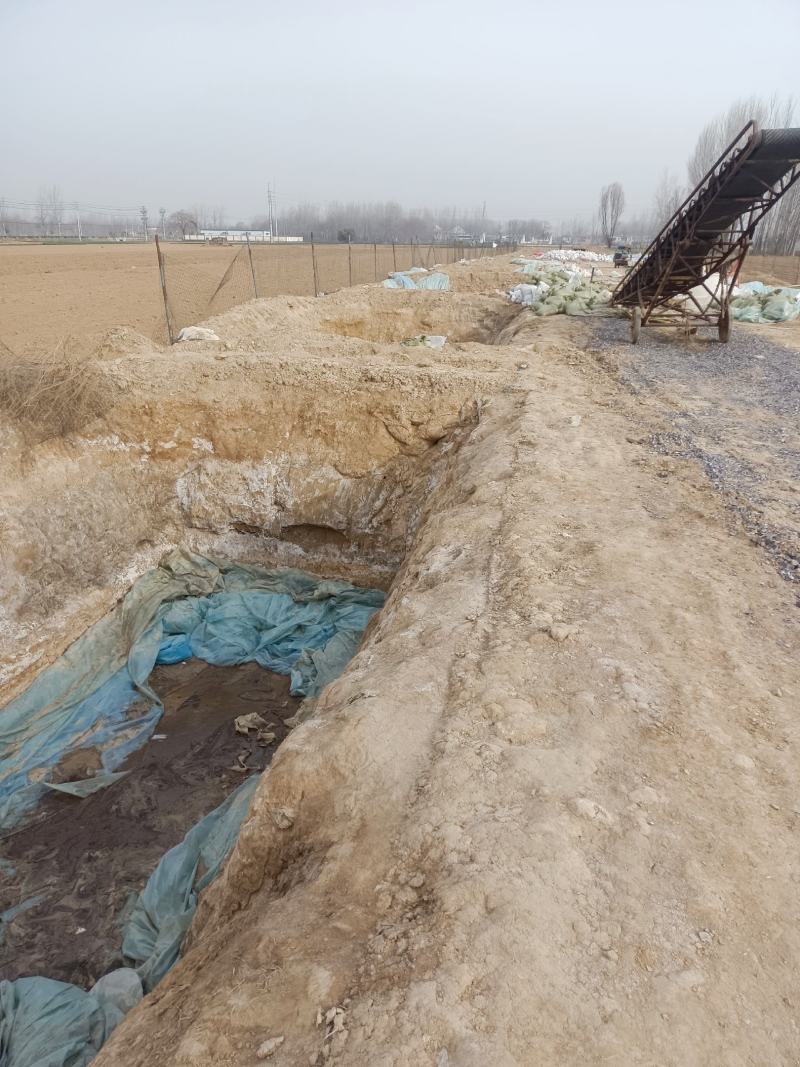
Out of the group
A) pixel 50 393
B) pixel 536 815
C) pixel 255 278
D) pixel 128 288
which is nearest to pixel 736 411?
pixel 536 815

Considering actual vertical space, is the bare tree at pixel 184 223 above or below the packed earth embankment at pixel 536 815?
above

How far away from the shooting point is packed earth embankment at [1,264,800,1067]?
203 centimetres

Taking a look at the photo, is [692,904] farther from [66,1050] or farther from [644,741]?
[66,1050]

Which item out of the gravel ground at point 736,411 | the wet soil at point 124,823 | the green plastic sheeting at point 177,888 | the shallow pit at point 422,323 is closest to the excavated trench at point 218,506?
the wet soil at point 124,823

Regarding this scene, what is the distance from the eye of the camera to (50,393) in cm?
785

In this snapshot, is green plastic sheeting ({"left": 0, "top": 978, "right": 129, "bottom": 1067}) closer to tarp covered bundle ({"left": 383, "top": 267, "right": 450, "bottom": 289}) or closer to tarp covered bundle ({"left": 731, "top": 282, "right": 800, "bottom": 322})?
tarp covered bundle ({"left": 731, "top": 282, "right": 800, "bottom": 322})

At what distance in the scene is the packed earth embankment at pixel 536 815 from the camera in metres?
2.03

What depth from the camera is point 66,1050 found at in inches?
131

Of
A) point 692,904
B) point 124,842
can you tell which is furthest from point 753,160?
point 124,842

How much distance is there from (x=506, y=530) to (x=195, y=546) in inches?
211

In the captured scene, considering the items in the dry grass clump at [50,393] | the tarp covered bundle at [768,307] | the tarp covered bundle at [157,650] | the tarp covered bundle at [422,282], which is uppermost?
the tarp covered bundle at [422,282]

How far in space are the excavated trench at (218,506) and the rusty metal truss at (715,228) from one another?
16.4 ft

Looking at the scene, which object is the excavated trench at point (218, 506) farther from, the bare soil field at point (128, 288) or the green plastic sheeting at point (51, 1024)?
the bare soil field at point (128, 288)

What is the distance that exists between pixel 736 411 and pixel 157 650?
7.65m
